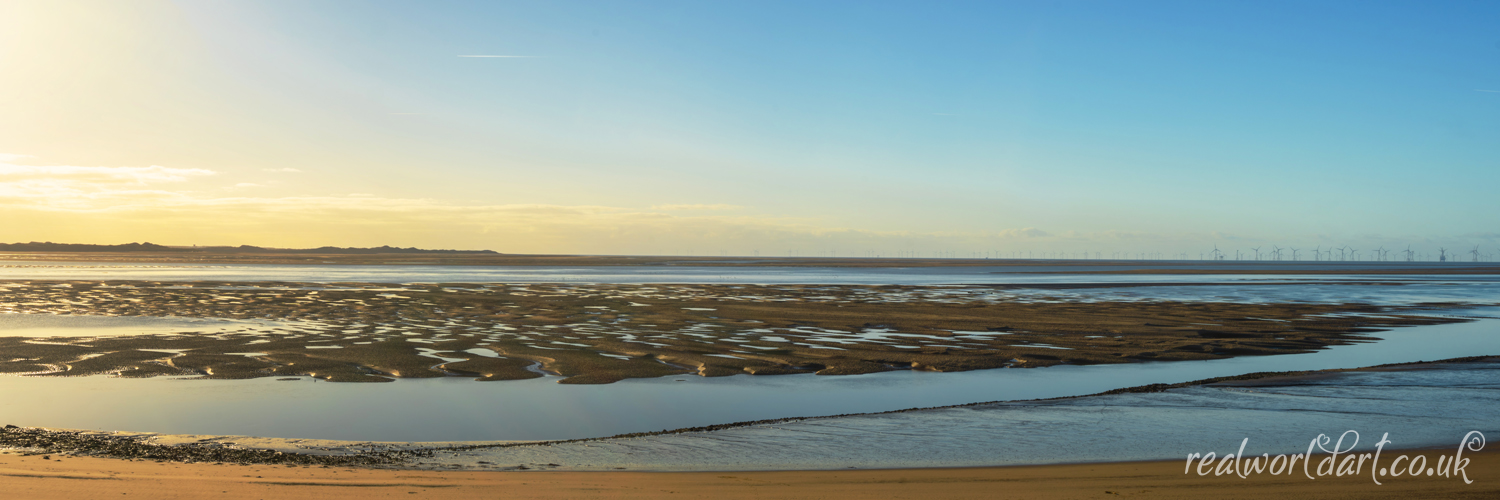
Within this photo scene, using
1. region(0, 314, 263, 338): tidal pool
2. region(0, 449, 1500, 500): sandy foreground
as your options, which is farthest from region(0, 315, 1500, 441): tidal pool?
region(0, 314, 263, 338): tidal pool

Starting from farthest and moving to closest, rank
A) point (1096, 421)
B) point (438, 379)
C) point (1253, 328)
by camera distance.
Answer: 1. point (1253, 328)
2. point (438, 379)
3. point (1096, 421)

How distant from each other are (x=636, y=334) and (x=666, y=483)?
558 inches

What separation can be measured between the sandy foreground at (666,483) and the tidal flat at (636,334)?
6884mm

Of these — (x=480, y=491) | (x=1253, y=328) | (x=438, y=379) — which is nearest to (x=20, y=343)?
(x=438, y=379)

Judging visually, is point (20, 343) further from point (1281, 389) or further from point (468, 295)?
point (1281, 389)

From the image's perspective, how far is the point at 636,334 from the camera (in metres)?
21.4

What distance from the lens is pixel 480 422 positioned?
10.8 meters

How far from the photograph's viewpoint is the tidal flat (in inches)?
619

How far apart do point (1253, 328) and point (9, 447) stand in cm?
2701

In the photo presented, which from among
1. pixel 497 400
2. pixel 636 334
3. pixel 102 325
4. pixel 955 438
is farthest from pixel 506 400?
pixel 102 325

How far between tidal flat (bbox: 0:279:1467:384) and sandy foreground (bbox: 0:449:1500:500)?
688cm

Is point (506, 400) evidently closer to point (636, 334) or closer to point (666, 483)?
point (666, 483)

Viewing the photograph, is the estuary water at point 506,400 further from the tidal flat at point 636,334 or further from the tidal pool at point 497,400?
the tidal flat at point 636,334

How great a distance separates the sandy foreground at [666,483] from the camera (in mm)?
6816
